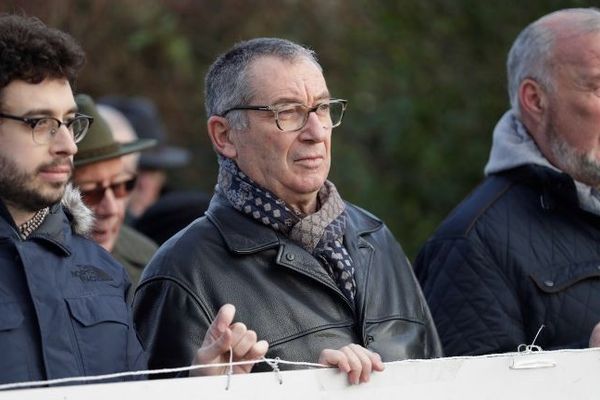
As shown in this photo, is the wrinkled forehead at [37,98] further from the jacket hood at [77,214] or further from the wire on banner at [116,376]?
the wire on banner at [116,376]

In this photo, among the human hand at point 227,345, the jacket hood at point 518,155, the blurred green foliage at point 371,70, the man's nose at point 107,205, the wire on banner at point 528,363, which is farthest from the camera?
the blurred green foliage at point 371,70

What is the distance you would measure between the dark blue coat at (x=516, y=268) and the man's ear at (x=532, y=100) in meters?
0.24

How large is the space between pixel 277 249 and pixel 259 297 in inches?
6.5

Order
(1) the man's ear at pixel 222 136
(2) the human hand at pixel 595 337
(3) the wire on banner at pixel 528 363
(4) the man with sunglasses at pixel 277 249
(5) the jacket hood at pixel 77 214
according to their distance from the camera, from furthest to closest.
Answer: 1. (1) the man's ear at pixel 222 136
2. (2) the human hand at pixel 595 337
3. (4) the man with sunglasses at pixel 277 249
4. (5) the jacket hood at pixel 77 214
5. (3) the wire on banner at pixel 528 363

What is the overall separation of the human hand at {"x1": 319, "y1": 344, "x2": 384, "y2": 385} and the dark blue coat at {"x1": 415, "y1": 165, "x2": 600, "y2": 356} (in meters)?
1.09

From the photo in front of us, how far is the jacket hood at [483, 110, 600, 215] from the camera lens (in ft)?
16.9

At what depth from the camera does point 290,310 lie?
432cm

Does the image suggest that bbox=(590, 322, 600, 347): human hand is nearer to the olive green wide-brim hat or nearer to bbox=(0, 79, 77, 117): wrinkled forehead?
bbox=(0, 79, 77, 117): wrinkled forehead

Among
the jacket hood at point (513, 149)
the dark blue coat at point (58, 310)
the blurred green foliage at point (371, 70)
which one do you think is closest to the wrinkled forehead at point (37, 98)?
the dark blue coat at point (58, 310)

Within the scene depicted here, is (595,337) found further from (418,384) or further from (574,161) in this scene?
(574,161)

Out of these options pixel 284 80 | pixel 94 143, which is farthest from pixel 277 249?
pixel 94 143

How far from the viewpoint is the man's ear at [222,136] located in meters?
4.56

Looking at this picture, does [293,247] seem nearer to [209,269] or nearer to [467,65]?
[209,269]

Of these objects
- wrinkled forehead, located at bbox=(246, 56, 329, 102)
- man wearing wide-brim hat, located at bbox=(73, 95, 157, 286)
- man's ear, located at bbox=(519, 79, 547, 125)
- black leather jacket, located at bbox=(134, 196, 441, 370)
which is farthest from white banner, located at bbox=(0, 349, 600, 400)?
man wearing wide-brim hat, located at bbox=(73, 95, 157, 286)
